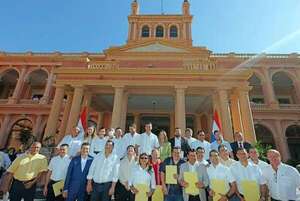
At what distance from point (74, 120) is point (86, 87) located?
2106 mm

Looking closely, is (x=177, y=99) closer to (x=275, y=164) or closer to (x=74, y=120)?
(x=74, y=120)

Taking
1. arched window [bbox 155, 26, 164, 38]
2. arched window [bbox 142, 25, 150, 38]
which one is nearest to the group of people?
arched window [bbox 142, 25, 150, 38]

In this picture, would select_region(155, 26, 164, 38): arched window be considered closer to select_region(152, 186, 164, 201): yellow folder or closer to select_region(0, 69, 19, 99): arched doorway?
select_region(0, 69, 19, 99): arched doorway

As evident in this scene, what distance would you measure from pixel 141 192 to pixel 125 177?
26.1 inches

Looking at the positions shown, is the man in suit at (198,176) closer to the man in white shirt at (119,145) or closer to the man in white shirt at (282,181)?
the man in white shirt at (282,181)

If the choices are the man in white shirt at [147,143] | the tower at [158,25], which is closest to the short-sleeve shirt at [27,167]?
the man in white shirt at [147,143]

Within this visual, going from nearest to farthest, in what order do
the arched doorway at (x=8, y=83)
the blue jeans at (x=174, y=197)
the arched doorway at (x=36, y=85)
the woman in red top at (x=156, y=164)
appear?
the blue jeans at (x=174, y=197) < the woman in red top at (x=156, y=164) < the arched doorway at (x=36, y=85) < the arched doorway at (x=8, y=83)

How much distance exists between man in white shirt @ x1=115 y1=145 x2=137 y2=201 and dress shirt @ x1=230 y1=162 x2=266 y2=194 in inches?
83.7

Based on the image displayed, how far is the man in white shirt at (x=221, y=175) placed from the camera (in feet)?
13.8

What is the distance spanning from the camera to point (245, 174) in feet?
14.0

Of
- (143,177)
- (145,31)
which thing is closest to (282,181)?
(143,177)

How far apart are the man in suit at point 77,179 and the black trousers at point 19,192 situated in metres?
0.78

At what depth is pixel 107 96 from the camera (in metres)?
14.0

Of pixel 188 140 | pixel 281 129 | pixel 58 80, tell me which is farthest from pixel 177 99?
pixel 281 129
